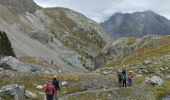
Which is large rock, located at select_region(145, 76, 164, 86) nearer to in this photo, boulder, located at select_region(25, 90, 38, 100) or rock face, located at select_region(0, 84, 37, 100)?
boulder, located at select_region(25, 90, 38, 100)

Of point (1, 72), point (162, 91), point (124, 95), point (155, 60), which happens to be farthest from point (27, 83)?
point (155, 60)

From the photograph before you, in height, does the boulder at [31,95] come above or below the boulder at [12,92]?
below

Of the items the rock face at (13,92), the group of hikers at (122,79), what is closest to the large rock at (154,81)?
the group of hikers at (122,79)

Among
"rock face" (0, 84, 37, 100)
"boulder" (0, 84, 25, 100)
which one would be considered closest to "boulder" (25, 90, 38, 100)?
"rock face" (0, 84, 37, 100)

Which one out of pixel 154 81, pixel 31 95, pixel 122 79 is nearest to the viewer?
pixel 31 95

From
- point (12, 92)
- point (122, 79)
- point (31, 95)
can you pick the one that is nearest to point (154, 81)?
point (122, 79)

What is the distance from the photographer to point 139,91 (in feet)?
222

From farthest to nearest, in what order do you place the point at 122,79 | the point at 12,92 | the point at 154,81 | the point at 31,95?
the point at 154,81 → the point at 122,79 → the point at 31,95 → the point at 12,92

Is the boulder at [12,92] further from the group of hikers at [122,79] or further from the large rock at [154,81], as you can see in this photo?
the large rock at [154,81]

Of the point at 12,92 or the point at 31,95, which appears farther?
the point at 31,95

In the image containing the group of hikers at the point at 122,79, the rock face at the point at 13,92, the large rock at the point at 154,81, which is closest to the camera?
the rock face at the point at 13,92

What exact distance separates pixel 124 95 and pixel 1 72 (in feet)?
66.0

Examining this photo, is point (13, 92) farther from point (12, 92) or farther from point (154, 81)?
point (154, 81)

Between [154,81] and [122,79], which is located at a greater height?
[122,79]
